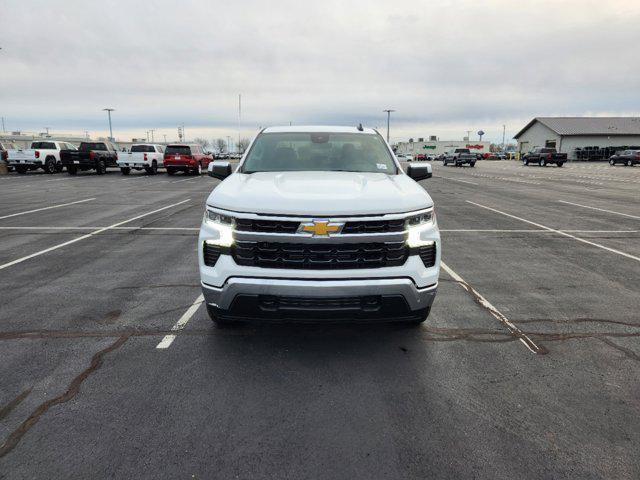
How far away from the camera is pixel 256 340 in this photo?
393 cm

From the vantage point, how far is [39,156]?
28969mm

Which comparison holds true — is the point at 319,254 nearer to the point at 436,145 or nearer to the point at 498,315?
the point at 498,315

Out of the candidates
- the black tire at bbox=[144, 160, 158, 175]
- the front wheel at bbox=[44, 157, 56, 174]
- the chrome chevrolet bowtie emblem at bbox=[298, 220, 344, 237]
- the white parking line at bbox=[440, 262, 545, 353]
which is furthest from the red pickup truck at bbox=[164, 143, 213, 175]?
the chrome chevrolet bowtie emblem at bbox=[298, 220, 344, 237]

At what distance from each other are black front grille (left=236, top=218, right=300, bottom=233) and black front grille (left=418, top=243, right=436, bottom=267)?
3.32 feet

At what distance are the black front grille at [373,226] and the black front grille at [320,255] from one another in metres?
0.10

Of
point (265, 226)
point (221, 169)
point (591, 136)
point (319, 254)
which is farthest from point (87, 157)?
point (591, 136)

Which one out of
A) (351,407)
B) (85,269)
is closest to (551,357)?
(351,407)

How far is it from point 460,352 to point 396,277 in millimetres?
992

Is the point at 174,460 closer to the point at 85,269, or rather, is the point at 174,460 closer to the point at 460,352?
the point at 460,352

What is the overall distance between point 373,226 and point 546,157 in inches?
2054

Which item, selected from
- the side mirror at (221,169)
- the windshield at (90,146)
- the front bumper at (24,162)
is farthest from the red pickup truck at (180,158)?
the side mirror at (221,169)

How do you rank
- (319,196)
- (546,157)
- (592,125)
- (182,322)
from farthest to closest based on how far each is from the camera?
(592,125) → (546,157) → (182,322) → (319,196)

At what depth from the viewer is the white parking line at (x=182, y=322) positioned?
385cm

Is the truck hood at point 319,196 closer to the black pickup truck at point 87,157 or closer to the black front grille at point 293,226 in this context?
the black front grille at point 293,226
